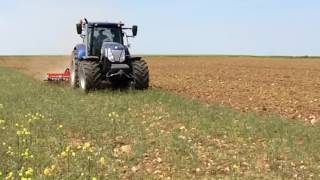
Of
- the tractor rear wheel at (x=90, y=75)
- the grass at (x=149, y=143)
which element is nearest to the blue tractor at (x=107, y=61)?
the tractor rear wheel at (x=90, y=75)

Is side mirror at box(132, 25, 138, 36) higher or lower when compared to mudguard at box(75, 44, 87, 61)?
higher

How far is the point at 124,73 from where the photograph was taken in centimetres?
1792

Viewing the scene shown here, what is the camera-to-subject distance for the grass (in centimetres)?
809

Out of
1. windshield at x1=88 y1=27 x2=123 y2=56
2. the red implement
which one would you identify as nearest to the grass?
windshield at x1=88 y1=27 x2=123 y2=56

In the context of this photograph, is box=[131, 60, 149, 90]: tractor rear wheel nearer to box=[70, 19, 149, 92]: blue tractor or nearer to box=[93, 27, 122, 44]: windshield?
box=[70, 19, 149, 92]: blue tractor

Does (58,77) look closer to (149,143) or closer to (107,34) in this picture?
(107,34)

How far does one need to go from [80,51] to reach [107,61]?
101 inches

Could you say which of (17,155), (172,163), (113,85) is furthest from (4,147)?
(113,85)

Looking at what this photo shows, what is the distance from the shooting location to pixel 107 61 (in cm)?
1798

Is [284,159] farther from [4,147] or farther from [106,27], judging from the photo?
[106,27]

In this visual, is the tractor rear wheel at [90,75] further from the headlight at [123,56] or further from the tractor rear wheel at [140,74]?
the tractor rear wheel at [140,74]

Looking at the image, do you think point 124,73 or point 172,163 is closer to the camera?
point 172,163

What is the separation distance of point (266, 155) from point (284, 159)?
29cm

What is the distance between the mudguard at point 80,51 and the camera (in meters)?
19.7
